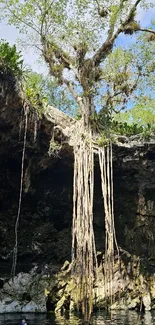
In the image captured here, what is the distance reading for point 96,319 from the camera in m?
10.9

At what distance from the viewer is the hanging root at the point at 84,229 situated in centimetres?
912

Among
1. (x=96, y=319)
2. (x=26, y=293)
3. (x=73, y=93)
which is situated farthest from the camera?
(x=26, y=293)

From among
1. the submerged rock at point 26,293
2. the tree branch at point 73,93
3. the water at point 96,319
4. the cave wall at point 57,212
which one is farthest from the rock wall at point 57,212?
the tree branch at point 73,93

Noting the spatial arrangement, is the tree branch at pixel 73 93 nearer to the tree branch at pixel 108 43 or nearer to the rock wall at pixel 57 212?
the tree branch at pixel 108 43

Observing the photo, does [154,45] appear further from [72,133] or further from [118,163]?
[72,133]

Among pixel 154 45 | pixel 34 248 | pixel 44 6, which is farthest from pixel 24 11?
pixel 34 248

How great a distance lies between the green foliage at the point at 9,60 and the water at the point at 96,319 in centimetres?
617

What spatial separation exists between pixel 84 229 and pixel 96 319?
310 centimetres

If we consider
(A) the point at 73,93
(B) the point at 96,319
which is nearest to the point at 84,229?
(B) the point at 96,319

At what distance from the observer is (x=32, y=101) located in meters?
9.93

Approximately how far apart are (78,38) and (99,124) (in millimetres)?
2761

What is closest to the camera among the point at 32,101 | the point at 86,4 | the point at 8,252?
the point at 32,101

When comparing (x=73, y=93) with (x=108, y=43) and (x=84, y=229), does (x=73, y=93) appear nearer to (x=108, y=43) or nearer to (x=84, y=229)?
(x=108, y=43)

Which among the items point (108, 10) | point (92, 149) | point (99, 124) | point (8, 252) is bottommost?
point (8, 252)
